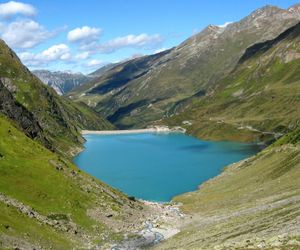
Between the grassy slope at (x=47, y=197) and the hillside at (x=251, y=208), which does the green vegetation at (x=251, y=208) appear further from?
the grassy slope at (x=47, y=197)

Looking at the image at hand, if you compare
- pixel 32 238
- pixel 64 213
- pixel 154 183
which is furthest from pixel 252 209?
pixel 154 183

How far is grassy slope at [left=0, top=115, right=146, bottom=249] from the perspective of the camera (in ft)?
247

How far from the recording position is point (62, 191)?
94.6m

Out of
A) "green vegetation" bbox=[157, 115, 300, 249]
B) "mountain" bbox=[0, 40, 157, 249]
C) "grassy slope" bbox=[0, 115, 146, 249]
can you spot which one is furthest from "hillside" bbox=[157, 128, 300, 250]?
"grassy slope" bbox=[0, 115, 146, 249]

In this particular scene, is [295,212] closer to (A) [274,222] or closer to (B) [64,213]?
(A) [274,222]

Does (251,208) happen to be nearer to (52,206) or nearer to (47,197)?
(52,206)

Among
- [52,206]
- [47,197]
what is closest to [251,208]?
[52,206]

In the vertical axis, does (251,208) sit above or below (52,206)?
below

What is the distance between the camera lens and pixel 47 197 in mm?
90688

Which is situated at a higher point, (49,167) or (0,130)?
(0,130)

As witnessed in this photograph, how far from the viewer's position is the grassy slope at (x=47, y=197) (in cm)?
7544

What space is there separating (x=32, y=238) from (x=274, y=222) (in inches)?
1394

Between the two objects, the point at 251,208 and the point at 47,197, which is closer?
the point at 47,197

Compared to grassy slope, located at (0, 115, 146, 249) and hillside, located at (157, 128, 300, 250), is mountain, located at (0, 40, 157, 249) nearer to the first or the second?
grassy slope, located at (0, 115, 146, 249)
